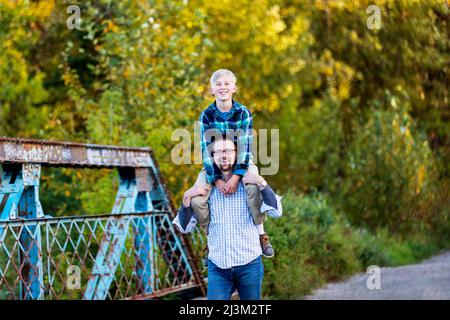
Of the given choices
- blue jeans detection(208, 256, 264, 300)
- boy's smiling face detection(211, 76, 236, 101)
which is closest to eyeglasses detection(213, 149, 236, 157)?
boy's smiling face detection(211, 76, 236, 101)

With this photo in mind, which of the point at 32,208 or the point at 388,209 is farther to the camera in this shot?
the point at 388,209

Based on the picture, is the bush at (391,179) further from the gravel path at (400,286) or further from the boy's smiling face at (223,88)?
the boy's smiling face at (223,88)

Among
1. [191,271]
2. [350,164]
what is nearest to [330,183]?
[350,164]

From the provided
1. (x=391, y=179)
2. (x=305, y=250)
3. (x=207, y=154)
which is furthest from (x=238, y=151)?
(x=391, y=179)

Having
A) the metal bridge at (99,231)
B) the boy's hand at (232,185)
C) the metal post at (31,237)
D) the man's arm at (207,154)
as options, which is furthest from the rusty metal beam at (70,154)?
the boy's hand at (232,185)

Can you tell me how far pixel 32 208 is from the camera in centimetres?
768

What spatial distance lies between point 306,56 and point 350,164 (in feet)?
19.6

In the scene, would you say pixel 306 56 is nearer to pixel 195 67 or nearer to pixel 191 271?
pixel 195 67

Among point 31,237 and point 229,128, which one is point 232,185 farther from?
point 31,237

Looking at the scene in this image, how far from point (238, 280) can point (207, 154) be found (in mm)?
791

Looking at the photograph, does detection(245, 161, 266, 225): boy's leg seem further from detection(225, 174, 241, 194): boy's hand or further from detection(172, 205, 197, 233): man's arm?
detection(172, 205, 197, 233): man's arm

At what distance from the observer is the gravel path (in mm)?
9820

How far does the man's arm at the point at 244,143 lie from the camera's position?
18.0 ft

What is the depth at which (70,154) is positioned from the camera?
320 inches
